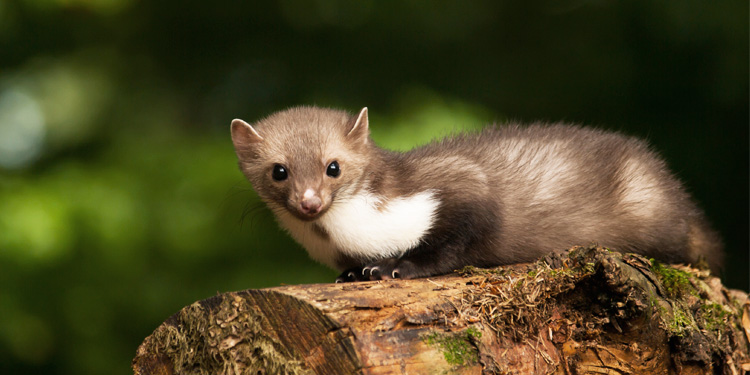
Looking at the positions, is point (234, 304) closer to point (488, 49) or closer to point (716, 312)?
point (716, 312)

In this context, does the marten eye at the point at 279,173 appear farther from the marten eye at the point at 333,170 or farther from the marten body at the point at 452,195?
the marten eye at the point at 333,170

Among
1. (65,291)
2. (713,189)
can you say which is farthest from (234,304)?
(713,189)

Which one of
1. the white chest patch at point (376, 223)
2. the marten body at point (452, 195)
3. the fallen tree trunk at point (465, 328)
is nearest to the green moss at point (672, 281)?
the fallen tree trunk at point (465, 328)

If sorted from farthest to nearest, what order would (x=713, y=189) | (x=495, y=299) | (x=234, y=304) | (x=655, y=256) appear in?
1. (x=713, y=189)
2. (x=655, y=256)
3. (x=495, y=299)
4. (x=234, y=304)

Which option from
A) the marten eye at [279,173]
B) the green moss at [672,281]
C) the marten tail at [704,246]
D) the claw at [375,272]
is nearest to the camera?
the green moss at [672,281]

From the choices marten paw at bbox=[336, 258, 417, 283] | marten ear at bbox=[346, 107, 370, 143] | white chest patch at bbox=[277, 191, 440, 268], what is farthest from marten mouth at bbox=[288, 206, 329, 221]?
marten ear at bbox=[346, 107, 370, 143]

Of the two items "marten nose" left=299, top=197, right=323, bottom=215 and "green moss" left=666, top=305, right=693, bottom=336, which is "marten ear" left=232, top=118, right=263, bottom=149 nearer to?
"marten nose" left=299, top=197, right=323, bottom=215
